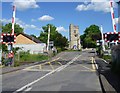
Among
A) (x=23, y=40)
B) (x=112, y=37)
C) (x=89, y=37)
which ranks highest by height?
(x=89, y=37)

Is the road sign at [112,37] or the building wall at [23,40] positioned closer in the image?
the road sign at [112,37]

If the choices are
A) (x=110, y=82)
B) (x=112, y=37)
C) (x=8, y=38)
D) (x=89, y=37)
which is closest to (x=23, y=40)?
(x=89, y=37)

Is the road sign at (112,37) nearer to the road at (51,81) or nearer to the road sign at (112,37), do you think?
the road sign at (112,37)

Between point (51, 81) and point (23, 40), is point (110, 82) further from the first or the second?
point (23, 40)

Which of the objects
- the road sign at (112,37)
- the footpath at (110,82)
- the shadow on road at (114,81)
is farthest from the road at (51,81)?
the road sign at (112,37)

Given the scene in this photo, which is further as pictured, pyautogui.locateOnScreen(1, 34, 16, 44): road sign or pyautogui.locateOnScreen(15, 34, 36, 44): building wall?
pyautogui.locateOnScreen(15, 34, 36, 44): building wall

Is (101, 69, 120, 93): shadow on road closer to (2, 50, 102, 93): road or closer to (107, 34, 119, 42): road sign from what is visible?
(2, 50, 102, 93): road

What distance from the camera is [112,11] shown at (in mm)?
20719

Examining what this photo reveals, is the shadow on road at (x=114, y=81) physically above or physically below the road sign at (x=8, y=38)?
below

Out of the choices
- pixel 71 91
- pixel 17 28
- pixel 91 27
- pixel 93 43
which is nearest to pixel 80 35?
pixel 91 27

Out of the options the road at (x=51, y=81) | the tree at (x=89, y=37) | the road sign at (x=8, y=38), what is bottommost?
the road at (x=51, y=81)

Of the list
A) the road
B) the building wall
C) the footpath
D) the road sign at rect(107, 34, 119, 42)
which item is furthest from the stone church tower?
the footpath

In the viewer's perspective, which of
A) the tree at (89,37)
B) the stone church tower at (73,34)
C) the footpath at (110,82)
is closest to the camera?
the footpath at (110,82)

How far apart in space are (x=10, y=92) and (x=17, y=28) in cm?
11396
